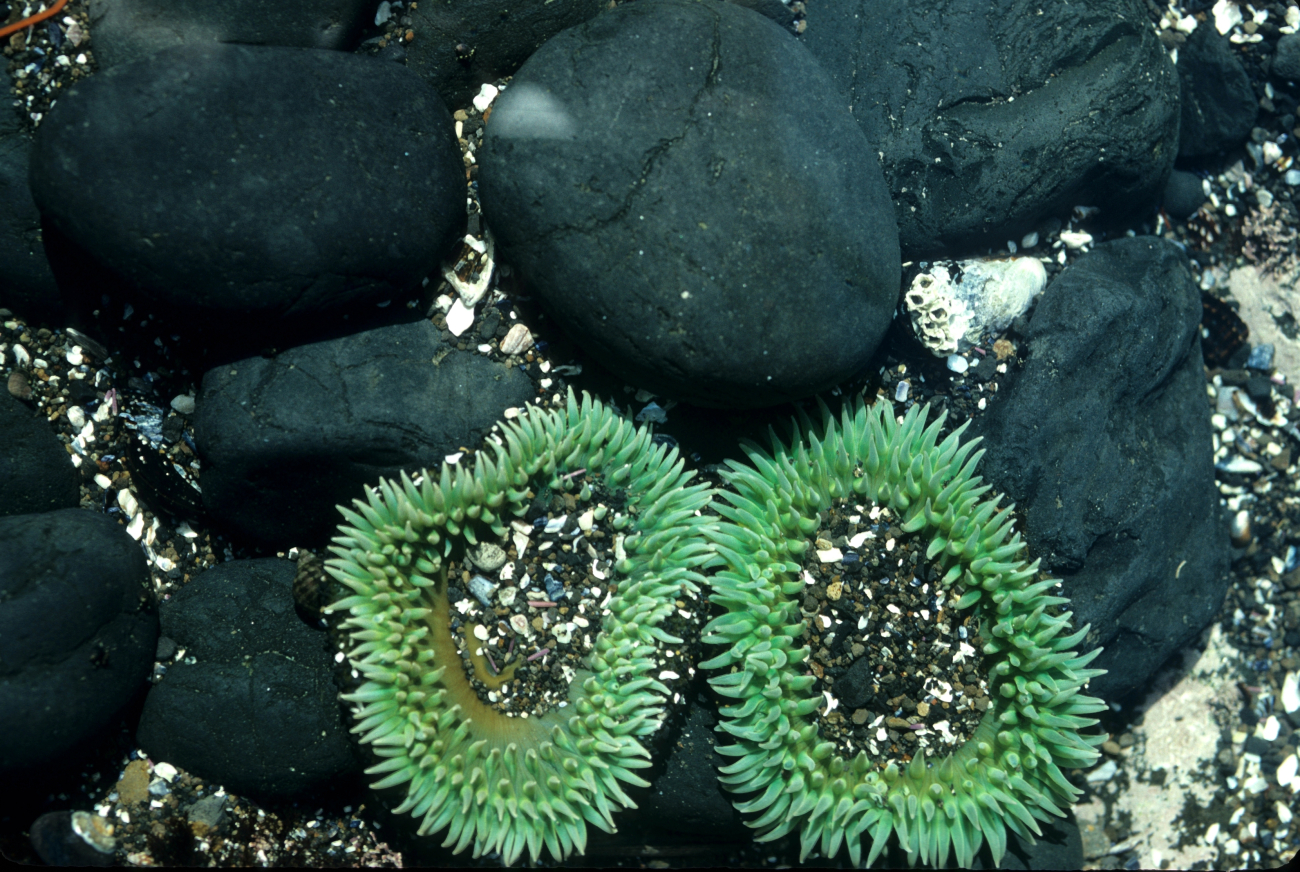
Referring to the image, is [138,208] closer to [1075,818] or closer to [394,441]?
[394,441]

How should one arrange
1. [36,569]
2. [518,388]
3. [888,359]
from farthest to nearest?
[888,359] → [518,388] → [36,569]

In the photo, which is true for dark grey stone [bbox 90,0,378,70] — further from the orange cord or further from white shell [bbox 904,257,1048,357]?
white shell [bbox 904,257,1048,357]

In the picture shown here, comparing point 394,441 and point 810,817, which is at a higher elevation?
point 394,441

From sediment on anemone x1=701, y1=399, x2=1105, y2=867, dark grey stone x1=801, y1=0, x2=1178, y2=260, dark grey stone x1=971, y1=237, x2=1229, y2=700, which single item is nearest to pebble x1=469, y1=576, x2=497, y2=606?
sediment on anemone x1=701, y1=399, x2=1105, y2=867

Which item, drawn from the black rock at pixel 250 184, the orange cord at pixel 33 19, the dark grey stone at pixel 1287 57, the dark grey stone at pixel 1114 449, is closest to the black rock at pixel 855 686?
the dark grey stone at pixel 1114 449

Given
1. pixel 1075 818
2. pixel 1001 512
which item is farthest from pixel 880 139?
pixel 1075 818

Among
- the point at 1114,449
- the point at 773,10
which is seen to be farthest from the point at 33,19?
the point at 1114,449
